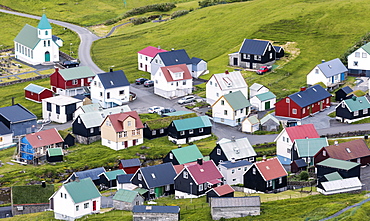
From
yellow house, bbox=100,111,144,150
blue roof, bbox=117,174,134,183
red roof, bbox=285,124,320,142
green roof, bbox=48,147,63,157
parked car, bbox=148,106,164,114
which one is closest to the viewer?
blue roof, bbox=117,174,134,183

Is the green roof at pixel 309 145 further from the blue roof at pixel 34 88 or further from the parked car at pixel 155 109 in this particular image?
the blue roof at pixel 34 88

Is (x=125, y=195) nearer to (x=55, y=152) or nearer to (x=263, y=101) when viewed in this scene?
(x=55, y=152)

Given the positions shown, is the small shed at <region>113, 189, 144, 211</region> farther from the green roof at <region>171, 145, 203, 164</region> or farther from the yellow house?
the yellow house

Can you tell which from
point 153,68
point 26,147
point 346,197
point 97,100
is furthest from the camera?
point 153,68

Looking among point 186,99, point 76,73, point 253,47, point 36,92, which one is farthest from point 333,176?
point 76,73

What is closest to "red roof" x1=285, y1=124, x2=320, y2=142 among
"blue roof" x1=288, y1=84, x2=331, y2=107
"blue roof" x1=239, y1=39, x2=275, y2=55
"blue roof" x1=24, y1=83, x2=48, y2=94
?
"blue roof" x1=288, y1=84, x2=331, y2=107

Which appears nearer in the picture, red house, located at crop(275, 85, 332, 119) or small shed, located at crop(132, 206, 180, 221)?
small shed, located at crop(132, 206, 180, 221)

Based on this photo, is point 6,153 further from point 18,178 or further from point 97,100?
point 97,100

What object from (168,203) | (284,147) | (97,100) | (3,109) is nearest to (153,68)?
(97,100)
